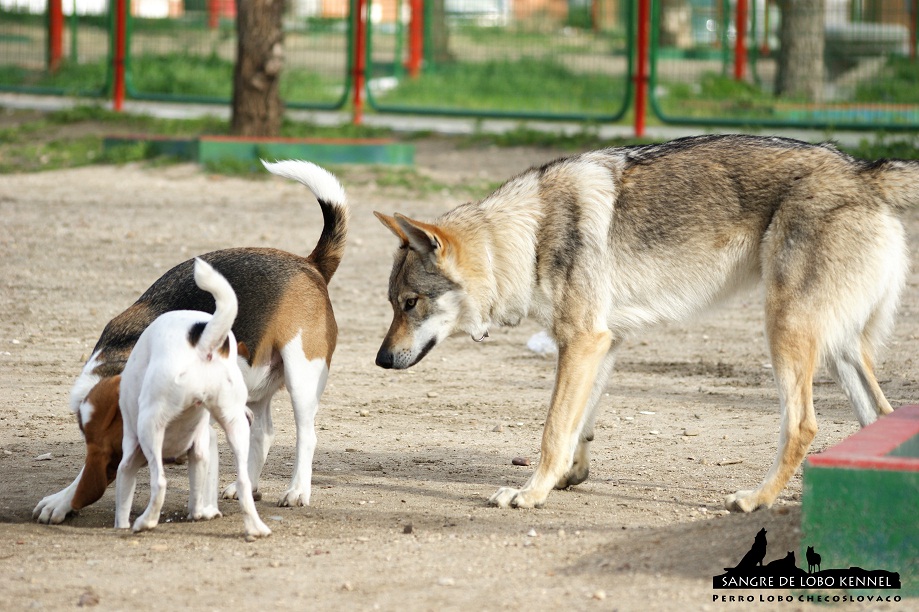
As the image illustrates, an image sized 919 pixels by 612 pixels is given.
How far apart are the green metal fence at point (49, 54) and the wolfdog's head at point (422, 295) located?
13068 mm

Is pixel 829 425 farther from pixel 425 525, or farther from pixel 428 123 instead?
pixel 428 123

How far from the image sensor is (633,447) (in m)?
5.96

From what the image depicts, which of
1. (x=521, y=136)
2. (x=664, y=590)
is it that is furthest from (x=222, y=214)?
(x=664, y=590)

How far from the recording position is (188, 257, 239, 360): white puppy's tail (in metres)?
4.07

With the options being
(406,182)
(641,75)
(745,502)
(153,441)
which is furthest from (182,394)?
(641,75)

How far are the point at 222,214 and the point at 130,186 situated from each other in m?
1.78

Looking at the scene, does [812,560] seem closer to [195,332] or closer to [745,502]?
[745,502]

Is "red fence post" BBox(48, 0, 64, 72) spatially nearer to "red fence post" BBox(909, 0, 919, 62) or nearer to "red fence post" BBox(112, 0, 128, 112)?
"red fence post" BBox(112, 0, 128, 112)

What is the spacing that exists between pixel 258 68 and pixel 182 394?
9.21m

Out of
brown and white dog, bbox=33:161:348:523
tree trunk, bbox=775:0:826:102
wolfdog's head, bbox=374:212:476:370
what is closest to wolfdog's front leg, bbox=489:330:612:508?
wolfdog's head, bbox=374:212:476:370

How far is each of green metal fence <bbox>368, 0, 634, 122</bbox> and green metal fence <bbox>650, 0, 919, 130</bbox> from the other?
0.69m

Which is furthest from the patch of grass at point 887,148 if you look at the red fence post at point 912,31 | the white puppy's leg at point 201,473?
the white puppy's leg at point 201,473

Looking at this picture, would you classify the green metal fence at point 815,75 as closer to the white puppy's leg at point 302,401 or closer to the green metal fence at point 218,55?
the green metal fence at point 218,55

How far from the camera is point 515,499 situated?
4.97 m
